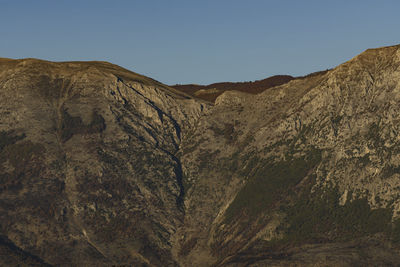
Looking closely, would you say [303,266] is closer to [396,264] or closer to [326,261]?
[326,261]

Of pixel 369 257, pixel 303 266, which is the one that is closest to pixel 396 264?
pixel 369 257

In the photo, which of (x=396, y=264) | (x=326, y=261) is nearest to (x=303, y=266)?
(x=326, y=261)

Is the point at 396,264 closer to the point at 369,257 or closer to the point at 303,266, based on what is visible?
the point at 369,257
